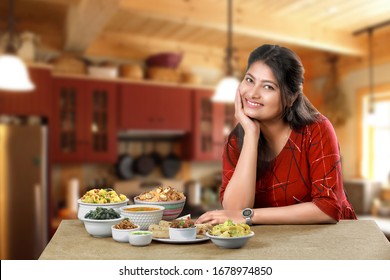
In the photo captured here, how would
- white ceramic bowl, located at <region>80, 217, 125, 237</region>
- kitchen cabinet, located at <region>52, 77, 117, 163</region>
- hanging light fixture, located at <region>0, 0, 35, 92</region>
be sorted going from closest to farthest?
white ceramic bowl, located at <region>80, 217, 125, 237</region> → hanging light fixture, located at <region>0, 0, 35, 92</region> → kitchen cabinet, located at <region>52, 77, 117, 163</region>

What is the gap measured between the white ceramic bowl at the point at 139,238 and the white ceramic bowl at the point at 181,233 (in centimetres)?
5

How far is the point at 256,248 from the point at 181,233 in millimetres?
162

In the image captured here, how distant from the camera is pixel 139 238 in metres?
0.94

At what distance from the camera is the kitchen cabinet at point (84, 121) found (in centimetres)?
387

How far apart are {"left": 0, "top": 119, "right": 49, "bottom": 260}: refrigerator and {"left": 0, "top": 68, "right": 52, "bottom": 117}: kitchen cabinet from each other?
0.14 m

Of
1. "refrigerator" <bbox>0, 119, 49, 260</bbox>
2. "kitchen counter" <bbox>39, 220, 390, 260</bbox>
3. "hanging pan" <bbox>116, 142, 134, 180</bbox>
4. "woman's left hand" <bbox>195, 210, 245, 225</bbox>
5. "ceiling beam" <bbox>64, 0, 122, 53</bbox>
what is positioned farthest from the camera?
"hanging pan" <bbox>116, 142, 134, 180</bbox>

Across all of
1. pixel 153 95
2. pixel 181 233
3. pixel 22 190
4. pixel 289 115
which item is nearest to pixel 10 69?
pixel 22 190

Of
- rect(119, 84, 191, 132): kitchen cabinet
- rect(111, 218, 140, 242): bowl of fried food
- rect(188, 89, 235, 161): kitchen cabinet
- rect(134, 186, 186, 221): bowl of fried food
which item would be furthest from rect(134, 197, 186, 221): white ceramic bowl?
rect(188, 89, 235, 161): kitchen cabinet

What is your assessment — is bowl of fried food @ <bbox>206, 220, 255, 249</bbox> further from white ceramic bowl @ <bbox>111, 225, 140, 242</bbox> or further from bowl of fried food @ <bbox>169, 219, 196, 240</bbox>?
white ceramic bowl @ <bbox>111, 225, 140, 242</bbox>

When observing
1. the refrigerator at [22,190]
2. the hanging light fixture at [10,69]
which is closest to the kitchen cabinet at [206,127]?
the refrigerator at [22,190]

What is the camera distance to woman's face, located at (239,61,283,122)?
116 cm

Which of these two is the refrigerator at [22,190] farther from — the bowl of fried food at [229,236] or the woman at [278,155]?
the bowl of fried food at [229,236]

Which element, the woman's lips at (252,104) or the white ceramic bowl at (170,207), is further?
the woman's lips at (252,104)

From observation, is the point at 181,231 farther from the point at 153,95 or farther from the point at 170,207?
the point at 153,95
